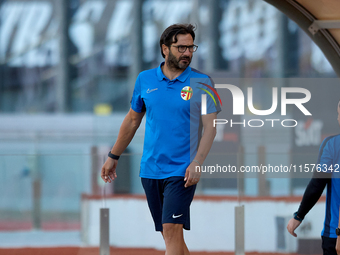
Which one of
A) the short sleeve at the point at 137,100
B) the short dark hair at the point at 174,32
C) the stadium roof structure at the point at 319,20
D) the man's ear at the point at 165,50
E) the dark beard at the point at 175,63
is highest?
the stadium roof structure at the point at 319,20

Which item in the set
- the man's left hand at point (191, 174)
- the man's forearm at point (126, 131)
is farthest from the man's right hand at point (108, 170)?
the man's left hand at point (191, 174)

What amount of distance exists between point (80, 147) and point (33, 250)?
16.2ft

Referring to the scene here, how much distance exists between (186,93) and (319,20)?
4.21ft

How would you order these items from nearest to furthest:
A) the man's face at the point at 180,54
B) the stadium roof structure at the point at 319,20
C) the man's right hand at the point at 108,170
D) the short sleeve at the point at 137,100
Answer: the man's face at the point at 180,54 < the short sleeve at the point at 137,100 < the man's right hand at the point at 108,170 < the stadium roof structure at the point at 319,20

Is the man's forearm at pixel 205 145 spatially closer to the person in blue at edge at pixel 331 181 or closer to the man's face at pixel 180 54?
the man's face at pixel 180 54

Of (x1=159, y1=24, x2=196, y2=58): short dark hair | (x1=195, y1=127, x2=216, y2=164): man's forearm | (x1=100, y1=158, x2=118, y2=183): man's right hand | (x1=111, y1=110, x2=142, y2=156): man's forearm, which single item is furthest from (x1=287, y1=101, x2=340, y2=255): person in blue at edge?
(x1=100, y1=158, x2=118, y2=183): man's right hand

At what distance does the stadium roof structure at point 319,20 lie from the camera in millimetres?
3398

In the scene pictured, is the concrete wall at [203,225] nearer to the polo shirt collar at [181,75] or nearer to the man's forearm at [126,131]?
the man's forearm at [126,131]

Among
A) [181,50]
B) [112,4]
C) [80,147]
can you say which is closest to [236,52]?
[112,4]

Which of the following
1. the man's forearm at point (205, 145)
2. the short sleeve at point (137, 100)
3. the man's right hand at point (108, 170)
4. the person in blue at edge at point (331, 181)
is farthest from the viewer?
the man's right hand at point (108, 170)

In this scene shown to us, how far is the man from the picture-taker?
287cm

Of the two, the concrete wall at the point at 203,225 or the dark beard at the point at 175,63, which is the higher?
the dark beard at the point at 175,63

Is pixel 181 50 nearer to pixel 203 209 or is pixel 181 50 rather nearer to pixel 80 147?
pixel 203 209

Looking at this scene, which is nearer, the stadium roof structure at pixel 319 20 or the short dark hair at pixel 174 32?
the short dark hair at pixel 174 32
